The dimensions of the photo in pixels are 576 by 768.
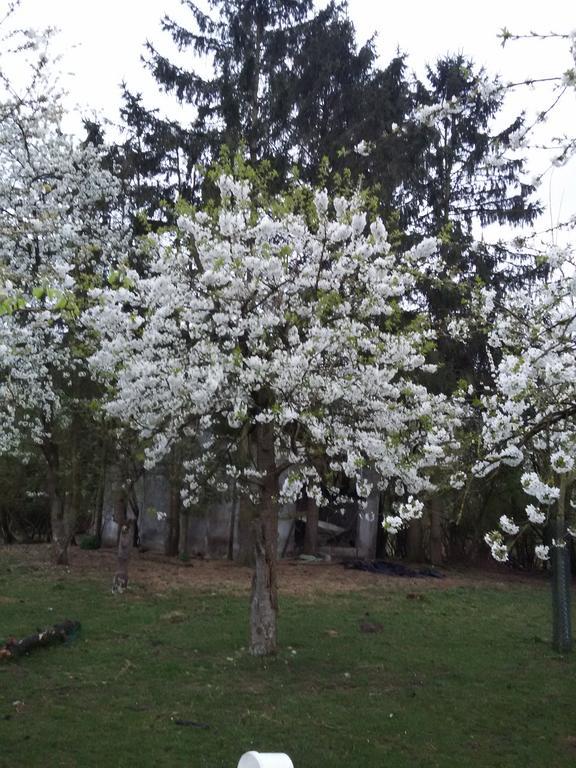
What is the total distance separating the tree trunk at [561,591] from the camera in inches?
421

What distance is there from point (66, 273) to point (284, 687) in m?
6.67

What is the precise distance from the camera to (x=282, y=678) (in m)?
9.30

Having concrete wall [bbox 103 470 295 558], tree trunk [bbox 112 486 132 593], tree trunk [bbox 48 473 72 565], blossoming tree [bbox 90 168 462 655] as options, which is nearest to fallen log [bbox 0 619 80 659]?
blossoming tree [bbox 90 168 462 655]

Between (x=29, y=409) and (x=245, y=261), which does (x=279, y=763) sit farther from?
(x=29, y=409)

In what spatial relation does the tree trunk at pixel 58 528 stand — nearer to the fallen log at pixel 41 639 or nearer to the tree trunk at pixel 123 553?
the tree trunk at pixel 123 553

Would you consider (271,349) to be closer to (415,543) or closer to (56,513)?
(56,513)

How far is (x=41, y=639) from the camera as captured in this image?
10141 millimetres

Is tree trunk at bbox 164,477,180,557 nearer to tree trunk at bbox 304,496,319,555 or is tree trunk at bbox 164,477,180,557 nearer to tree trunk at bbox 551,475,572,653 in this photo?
tree trunk at bbox 304,496,319,555

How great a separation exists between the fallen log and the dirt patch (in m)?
4.15

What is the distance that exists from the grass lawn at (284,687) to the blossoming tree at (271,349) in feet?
3.84

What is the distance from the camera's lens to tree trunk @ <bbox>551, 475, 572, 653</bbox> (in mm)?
10695

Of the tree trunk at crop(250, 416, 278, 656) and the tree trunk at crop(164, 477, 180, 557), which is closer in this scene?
the tree trunk at crop(250, 416, 278, 656)

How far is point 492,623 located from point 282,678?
563 cm

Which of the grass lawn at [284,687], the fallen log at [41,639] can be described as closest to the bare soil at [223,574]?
the grass lawn at [284,687]
